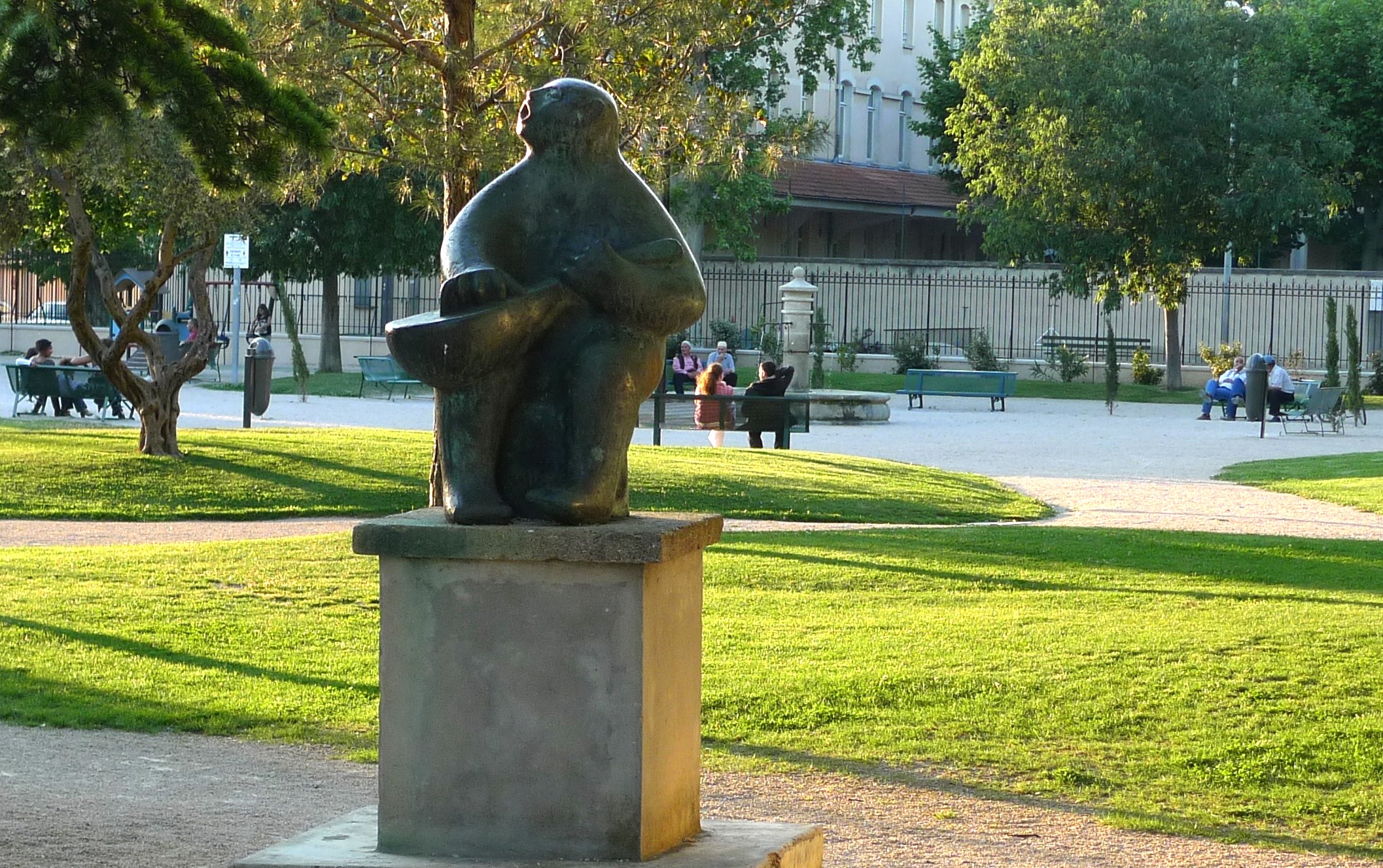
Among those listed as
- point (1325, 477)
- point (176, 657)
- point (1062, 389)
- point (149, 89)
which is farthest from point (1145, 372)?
point (149, 89)

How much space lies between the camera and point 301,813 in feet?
19.8

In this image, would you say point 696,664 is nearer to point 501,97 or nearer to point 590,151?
point 590,151

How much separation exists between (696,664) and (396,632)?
0.80m

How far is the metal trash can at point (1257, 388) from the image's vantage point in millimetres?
26109

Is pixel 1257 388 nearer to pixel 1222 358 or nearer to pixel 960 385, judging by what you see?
pixel 960 385

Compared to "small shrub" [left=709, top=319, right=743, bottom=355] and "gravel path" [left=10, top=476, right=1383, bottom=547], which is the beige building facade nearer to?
"small shrub" [left=709, top=319, right=743, bottom=355]

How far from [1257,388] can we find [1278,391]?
5.11 ft

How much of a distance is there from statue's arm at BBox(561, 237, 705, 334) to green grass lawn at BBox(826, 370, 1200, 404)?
30.9 m

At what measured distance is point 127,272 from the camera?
44.6m

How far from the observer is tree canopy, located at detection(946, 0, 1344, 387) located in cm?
3869

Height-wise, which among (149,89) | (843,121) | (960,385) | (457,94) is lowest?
(960,385)

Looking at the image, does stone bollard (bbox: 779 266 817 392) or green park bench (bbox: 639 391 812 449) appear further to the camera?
stone bollard (bbox: 779 266 817 392)

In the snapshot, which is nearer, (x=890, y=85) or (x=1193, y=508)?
(x=1193, y=508)

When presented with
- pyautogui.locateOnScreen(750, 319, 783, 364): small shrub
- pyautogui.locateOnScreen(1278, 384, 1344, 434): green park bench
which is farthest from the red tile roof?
pyautogui.locateOnScreen(1278, 384, 1344, 434): green park bench
